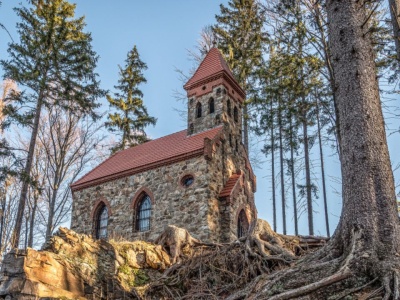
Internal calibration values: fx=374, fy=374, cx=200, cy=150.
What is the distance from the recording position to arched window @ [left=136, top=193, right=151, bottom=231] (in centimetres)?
1576

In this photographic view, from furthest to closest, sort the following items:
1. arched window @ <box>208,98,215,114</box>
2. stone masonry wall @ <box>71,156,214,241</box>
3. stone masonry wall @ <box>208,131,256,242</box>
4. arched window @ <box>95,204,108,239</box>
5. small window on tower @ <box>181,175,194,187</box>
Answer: arched window @ <box>208,98,215,114</box> → arched window @ <box>95,204,108,239</box> → small window on tower @ <box>181,175,194,187</box> → stone masonry wall @ <box>208,131,256,242</box> → stone masonry wall @ <box>71,156,214,241</box>

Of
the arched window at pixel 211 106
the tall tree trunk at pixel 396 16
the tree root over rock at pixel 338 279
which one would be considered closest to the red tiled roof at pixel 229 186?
the arched window at pixel 211 106

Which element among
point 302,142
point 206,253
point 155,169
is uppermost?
point 302,142

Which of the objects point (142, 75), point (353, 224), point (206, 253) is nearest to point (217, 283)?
point (206, 253)

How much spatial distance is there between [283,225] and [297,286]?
16551 mm

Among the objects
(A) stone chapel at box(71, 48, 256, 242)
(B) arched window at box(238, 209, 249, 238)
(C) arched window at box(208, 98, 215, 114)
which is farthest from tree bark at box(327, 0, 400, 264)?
(C) arched window at box(208, 98, 215, 114)

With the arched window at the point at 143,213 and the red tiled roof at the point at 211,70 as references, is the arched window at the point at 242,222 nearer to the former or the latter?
the arched window at the point at 143,213

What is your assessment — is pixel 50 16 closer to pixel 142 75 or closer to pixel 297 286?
pixel 142 75

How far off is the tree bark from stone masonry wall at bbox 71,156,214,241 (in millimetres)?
9674

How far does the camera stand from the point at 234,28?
2483cm

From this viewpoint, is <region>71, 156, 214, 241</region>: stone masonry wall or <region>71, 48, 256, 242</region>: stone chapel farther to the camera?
<region>71, 48, 256, 242</region>: stone chapel

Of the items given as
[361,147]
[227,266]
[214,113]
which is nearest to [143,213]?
[214,113]

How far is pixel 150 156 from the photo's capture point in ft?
56.4

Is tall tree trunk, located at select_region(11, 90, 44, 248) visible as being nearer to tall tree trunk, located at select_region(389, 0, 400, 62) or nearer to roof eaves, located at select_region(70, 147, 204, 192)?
roof eaves, located at select_region(70, 147, 204, 192)
